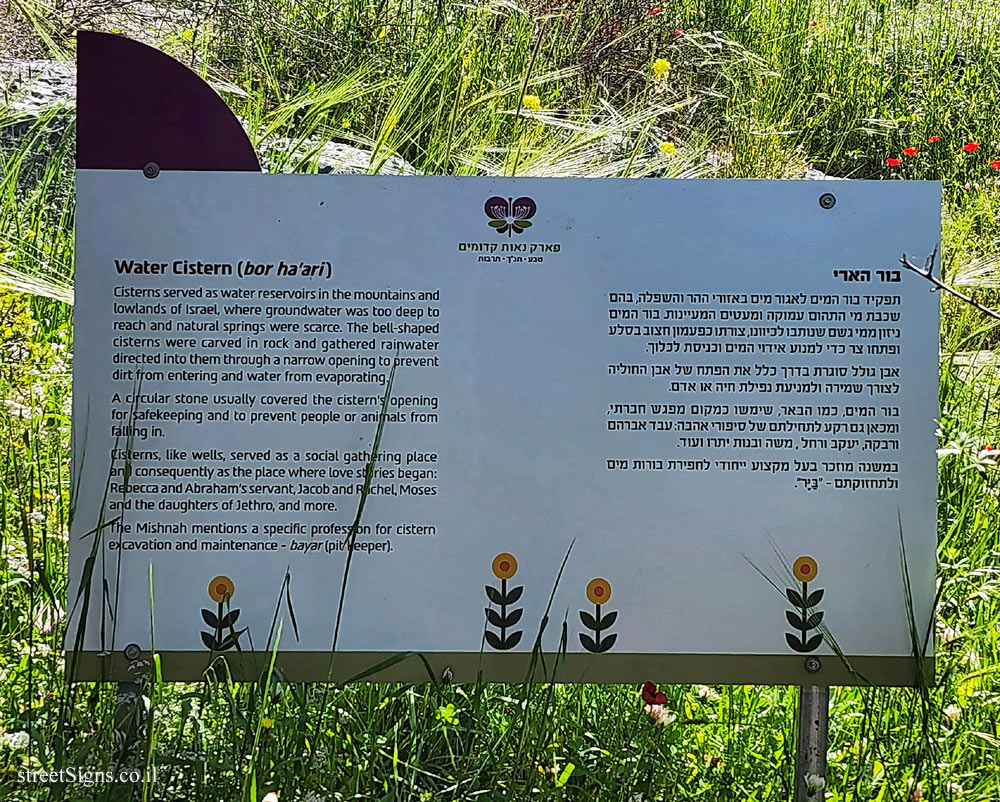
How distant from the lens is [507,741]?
2.07 metres

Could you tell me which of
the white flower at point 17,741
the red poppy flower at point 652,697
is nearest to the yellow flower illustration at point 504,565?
the red poppy flower at point 652,697

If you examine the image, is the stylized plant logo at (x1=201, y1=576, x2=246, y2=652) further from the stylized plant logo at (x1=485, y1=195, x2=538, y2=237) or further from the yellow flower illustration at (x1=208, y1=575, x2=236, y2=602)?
the stylized plant logo at (x1=485, y1=195, x2=538, y2=237)

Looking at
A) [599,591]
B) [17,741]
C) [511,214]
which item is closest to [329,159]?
[511,214]

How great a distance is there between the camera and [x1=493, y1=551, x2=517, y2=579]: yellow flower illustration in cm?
184

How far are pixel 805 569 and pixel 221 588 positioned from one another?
1095 mm

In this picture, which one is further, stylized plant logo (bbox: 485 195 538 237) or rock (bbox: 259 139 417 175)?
rock (bbox: 259 139 417 175)

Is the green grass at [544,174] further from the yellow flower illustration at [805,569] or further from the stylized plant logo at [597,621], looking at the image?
the yellow flower illustration at [805,569]

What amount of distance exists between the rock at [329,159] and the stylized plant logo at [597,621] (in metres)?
1.90

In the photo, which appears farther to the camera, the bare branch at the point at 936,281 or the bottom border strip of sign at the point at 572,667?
the bottom border strip of sign at the point at 572,667

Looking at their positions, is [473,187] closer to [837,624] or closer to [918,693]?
[837,624]

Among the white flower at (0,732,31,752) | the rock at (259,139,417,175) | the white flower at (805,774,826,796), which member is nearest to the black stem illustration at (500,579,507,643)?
the white flower at (805,774,826,796)

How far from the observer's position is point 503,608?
1837 mm

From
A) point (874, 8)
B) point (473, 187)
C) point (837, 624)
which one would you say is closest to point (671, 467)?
point (837, 624)

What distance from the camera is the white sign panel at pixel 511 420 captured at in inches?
71.9
